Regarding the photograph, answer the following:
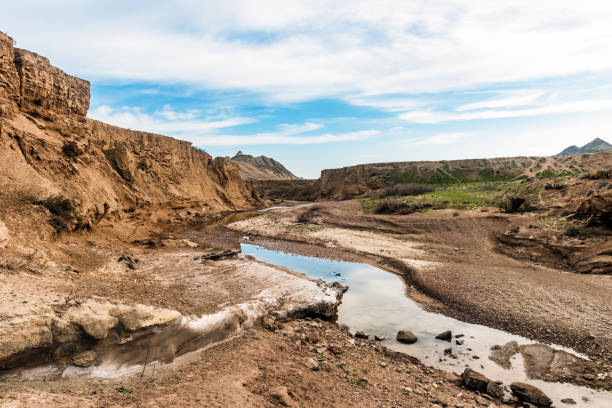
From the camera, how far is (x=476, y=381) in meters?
6.17

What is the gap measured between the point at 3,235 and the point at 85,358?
5.28m

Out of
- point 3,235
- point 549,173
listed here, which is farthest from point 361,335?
point 549,173

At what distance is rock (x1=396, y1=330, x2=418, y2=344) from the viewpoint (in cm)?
809

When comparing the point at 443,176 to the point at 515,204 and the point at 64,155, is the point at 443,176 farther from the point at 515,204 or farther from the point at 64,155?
the point at 64,155

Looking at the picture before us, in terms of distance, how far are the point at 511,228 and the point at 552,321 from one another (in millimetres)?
10127

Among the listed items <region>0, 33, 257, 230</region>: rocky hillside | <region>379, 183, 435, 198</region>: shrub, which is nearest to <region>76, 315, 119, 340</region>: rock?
<region>0, 33, 257, 230</region>: rocky hillside

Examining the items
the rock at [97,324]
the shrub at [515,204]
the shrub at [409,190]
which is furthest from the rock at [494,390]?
the shrub at [409,190]

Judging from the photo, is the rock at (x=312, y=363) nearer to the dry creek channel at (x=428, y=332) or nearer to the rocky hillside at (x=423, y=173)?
the dry creek channel at (x=428, y=332)

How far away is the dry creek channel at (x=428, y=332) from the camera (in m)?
6.34

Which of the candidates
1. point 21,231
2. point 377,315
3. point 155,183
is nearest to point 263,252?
point 377,315

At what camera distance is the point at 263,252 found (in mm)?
18531

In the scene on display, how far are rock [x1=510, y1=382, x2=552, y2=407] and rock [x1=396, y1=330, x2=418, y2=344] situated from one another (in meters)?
2.43

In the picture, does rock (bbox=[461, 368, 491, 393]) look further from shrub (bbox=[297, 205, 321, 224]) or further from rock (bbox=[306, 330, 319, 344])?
shrub (bbox=[297, 205, 321, 224])

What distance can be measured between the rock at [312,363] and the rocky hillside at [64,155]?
973 cm
